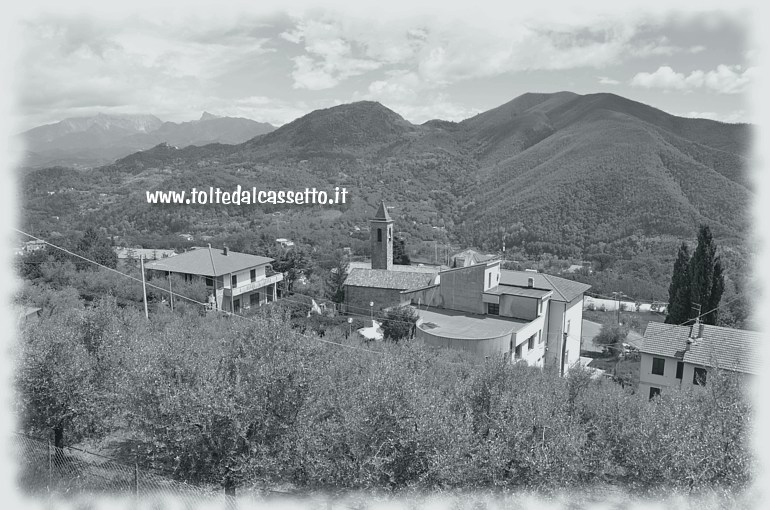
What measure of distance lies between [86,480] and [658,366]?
81.9ft

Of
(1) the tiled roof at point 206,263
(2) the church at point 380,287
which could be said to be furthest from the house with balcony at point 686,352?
(1) the tiled roof at point 206,263

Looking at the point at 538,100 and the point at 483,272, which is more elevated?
the point at 538,100

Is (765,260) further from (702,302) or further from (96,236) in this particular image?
(96,236)

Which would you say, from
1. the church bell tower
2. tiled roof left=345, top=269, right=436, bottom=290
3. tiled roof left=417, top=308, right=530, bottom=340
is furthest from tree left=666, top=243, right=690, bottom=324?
the church bell tower

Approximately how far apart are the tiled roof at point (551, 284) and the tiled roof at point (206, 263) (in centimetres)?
2075

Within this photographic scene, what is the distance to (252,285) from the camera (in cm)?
4197

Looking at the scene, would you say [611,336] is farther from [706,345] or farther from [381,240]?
[381,240]

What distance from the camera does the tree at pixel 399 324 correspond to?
101 ft

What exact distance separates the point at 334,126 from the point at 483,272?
139070mm

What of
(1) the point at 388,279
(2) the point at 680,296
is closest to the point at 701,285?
(2) the point at 680,296

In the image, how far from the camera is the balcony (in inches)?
1560

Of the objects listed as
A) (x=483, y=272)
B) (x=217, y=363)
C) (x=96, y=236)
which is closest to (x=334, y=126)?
(x=96, y=236)

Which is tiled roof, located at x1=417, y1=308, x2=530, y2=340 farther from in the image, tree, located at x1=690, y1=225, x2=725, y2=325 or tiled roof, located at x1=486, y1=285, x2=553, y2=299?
tree, located at x1=690, y1=225, x2=725, y2=325

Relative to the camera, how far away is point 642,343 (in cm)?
2616
